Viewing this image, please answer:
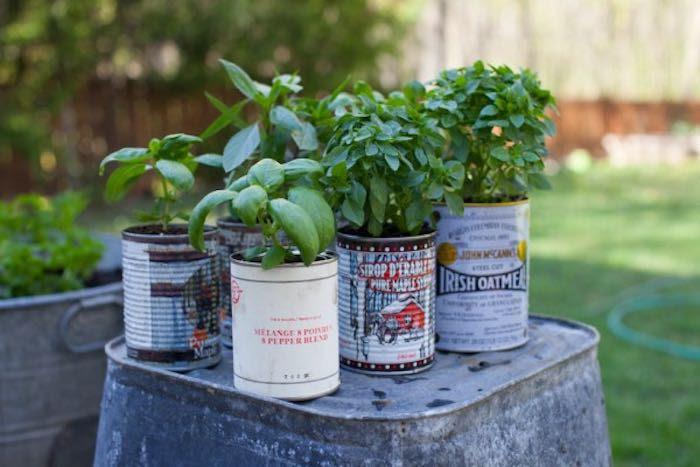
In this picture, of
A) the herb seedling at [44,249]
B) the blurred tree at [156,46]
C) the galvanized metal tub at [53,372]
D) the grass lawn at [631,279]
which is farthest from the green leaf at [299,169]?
the blurred tree at [156,46]

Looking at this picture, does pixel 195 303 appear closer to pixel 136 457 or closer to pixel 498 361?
pixel 136 457

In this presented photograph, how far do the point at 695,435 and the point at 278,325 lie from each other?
2081mm

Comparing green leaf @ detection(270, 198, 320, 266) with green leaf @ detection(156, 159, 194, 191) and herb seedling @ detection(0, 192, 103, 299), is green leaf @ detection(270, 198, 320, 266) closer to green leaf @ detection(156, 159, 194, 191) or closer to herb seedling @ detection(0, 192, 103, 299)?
green leaf @ detection(156, 159, 194, 191)

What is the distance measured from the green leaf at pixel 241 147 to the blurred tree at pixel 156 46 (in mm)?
6152

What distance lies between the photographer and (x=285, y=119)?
1.11 metres

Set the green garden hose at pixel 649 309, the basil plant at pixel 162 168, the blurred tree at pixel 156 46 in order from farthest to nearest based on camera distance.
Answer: the blurred tree at pixel 156 46, the green garden hose at pixel 649 309, the basil plant at pixel 162 168

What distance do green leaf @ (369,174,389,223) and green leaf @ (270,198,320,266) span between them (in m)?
0.12

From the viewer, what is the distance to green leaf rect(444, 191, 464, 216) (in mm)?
1046

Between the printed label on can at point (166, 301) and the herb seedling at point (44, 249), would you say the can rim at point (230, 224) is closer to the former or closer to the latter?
the printed label on can at point (166, 301)

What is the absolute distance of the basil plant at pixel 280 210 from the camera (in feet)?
2.86

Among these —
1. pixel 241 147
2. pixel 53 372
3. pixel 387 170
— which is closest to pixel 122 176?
pixel 241 147

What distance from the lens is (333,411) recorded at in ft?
2.86

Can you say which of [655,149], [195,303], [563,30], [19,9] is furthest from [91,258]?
[563,30]

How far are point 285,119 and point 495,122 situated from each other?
0.93 ft
